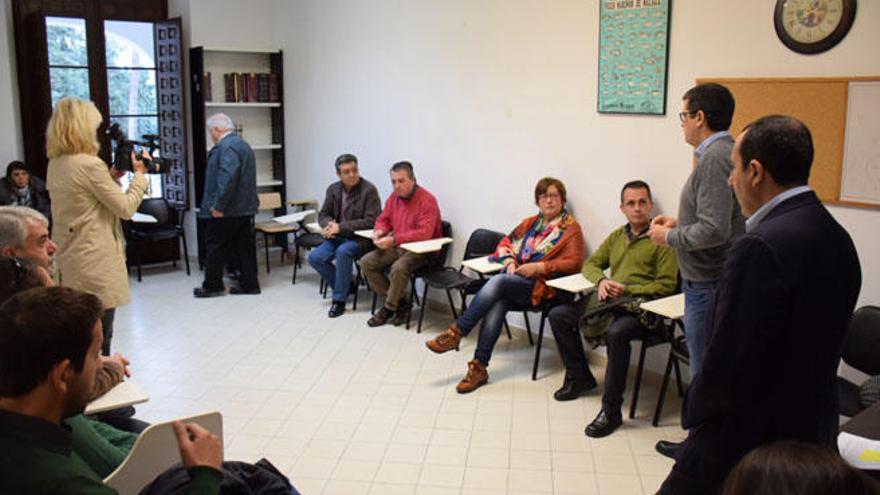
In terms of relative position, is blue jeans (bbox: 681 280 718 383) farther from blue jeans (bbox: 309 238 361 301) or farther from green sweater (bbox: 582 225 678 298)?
blue jeans (bbox: 309 238 361 301)

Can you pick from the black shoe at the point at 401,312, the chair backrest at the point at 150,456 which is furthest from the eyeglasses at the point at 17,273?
the black shoe at the point at 401,312

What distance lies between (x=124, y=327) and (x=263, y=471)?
3.97 m

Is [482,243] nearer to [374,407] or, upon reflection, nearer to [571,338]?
[571,338]

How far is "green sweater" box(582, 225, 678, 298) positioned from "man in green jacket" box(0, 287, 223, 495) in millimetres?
3064

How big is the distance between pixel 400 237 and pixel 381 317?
0.60m

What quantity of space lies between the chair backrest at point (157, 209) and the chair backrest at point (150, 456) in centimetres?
561

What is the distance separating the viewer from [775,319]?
5.59 ft

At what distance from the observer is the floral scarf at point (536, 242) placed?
474cm

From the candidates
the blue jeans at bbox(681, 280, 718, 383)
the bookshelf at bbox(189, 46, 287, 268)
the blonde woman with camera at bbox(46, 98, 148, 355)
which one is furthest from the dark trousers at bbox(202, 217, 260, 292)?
the blue jeans at bbox(681, 280, 718, 383)

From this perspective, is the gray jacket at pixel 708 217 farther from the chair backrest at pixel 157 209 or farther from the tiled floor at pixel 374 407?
the chair backrest at pixel 157 209

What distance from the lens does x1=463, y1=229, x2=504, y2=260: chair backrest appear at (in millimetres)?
5363

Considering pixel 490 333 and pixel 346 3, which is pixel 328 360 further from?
pixel 346 3

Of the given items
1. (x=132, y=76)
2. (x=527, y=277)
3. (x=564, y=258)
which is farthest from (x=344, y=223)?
(x=132, y=76)

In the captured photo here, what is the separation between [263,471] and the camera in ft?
6.95
